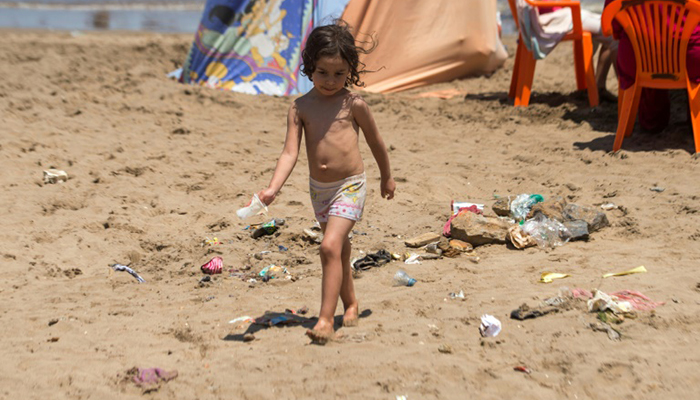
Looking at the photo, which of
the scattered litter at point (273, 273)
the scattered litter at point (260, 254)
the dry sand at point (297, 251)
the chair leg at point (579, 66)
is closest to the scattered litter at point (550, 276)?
the dry sand at point (297, 251)

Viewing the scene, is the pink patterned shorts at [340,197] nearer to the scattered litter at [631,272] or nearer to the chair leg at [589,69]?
the scattered litter at [631,272]

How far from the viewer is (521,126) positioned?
774 centimetres

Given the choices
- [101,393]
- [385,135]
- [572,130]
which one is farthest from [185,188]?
[572,130]

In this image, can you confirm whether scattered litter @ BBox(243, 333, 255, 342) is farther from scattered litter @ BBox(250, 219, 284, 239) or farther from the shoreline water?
the shoreline water

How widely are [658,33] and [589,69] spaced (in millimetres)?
1642

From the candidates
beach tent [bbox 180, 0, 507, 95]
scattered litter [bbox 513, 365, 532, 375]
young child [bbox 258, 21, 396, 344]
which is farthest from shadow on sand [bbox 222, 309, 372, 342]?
beach tent [bbox 180, 0, 507, 95]

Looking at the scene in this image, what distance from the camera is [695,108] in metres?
6.39

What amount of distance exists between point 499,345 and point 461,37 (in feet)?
21.9

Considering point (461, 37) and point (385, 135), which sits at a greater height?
point (461, 37)

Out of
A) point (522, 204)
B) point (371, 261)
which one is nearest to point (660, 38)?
point (522, 204)

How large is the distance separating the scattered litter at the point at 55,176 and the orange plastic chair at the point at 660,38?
4507 mm

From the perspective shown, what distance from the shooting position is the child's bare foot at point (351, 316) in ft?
12.3

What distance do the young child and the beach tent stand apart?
5.24 metres

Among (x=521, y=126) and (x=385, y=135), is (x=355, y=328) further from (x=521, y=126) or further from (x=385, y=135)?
(x=521, y=126)
